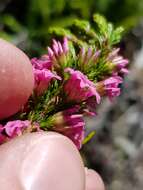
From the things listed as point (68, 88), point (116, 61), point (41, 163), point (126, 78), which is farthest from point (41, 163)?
point (126, 78)

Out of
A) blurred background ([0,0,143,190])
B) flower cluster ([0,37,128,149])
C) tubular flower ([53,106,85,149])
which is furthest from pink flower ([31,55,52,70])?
blurred background ([0,0,143,190])

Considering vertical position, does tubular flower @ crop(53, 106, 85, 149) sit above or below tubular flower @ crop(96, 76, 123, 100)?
below

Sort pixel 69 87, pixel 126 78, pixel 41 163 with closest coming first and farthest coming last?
1. pixel 41 163
2. pixel 69 87
3. pixel 126 78

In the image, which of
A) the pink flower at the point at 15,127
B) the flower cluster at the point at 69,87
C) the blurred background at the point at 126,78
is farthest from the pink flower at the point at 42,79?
the blurred background at the point at 126,78

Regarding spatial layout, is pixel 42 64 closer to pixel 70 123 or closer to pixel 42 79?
pixel 42 79

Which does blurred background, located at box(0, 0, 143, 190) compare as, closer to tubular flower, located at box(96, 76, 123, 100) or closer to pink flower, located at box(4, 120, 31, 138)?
tubular flower, located at box(96, 76, 123, 100)

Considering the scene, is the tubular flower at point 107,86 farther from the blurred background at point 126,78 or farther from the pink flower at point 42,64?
the blurred background at point 126,78
